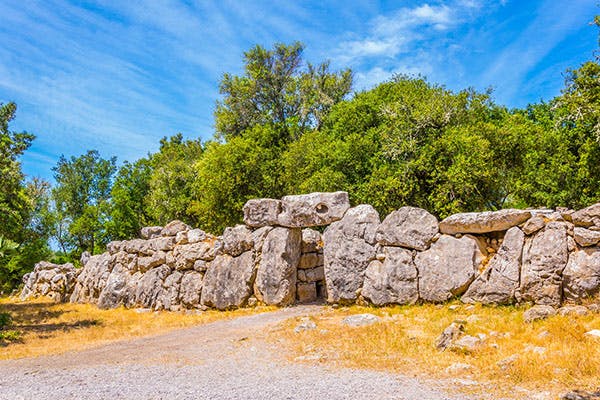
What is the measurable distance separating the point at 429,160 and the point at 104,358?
54.4ft

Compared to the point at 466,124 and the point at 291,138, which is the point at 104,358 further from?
the point at 291,138

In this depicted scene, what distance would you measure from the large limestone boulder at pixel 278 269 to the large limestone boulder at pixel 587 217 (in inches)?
375

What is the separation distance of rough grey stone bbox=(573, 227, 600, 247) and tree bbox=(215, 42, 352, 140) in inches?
961

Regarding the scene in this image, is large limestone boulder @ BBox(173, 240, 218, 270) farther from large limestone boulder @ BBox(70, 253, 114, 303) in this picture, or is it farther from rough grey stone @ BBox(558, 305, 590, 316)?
rough grey stone @ BBox(558, 305, 590, 316)

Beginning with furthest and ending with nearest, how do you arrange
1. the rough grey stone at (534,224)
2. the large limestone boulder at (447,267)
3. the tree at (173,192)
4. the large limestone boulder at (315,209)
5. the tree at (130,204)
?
the tree at (130,204), the tree at (173,192), the large limestone boulder at (315,209), the large limestone boulder at (447,267), the rough grey stone at (534,224)

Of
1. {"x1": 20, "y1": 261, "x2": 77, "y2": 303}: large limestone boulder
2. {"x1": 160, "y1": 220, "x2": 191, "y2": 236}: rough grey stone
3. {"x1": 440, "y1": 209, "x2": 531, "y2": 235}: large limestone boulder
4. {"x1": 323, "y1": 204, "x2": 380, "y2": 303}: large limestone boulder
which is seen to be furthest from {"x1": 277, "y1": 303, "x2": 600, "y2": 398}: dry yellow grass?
{"x1": 20, "y1": 261, "x2": 77, "y2": 303}: large limestone boulder

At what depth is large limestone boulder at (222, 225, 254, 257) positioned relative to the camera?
17.4 meters

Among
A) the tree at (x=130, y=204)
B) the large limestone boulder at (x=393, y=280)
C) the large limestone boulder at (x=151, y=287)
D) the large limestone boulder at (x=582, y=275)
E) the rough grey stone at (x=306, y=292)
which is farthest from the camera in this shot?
the tree at (x=130, y=204)

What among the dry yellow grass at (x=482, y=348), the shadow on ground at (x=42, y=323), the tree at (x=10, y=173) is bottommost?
the shadow on ground at (x=42, y=323)

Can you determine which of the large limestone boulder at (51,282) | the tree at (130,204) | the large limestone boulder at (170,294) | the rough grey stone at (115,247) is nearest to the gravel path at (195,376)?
the large limestone boulder at (170,294)

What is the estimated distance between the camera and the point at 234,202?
95.1 ft

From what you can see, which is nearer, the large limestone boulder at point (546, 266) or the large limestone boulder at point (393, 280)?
the large limestone boulder at point (546, 266)

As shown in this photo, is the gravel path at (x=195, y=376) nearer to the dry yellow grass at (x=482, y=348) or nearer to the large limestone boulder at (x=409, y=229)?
the dry yellow grass at (x=482, y=348)

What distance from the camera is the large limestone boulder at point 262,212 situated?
57.1 ft
